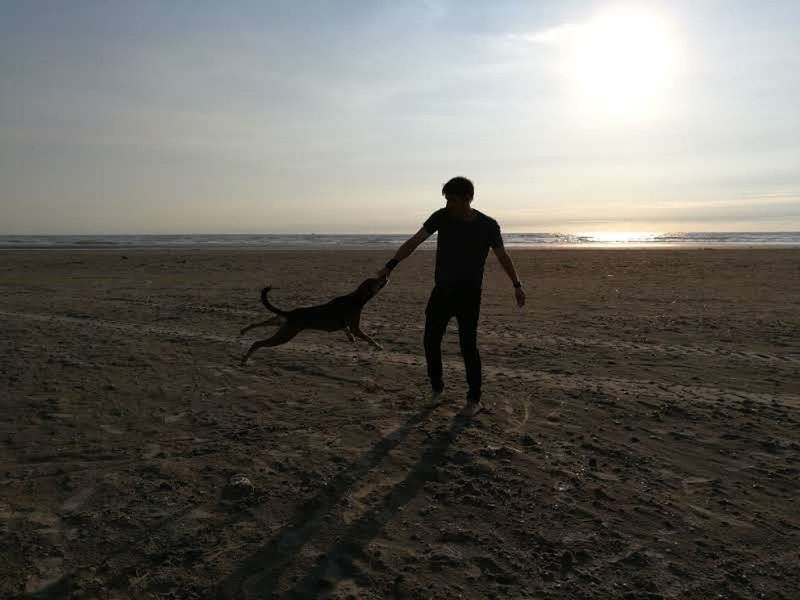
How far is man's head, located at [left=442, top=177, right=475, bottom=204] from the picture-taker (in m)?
5.45

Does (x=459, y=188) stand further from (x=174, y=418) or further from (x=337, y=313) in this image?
(x=174, y=418)

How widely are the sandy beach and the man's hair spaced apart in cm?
198

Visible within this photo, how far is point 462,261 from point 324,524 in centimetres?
275

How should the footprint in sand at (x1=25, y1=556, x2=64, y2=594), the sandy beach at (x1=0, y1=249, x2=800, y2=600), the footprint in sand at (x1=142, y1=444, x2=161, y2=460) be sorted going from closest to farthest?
the footprint in sand at (x1=25, y1=556, x2=64, y2=594), the sandy beach at (x1=0, y1=249, x2=800, y2=600), the footprint in sand at (x1=142, y1=444, x2=161, y2=460)

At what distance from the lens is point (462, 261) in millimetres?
5625

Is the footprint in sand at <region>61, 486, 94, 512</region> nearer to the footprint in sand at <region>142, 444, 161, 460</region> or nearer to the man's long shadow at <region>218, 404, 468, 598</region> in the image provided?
the footprint in sand at <region>142, 444, 161, 460</region>

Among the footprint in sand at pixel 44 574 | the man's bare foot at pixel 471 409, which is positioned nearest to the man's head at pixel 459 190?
the man's bare foot at pixel 471 409

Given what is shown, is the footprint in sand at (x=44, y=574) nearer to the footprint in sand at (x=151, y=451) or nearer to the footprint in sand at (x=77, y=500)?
the footprint in sand at (x=77, y=500)

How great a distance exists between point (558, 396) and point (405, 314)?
5.77m

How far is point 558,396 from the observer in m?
6.36

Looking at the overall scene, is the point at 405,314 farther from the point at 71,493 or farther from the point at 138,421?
the point at 71,493

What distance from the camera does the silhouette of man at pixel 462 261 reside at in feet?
18.2

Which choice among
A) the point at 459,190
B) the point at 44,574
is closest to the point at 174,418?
the point at 44,574

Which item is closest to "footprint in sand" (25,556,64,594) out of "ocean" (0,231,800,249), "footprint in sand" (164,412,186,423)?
"footprint in sand" (164,412,186,423)
